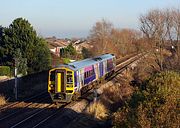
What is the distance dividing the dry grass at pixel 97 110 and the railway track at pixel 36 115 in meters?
0.99

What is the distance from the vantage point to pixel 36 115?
854 inches

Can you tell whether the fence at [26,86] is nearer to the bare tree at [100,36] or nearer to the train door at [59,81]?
the train door at [59,81]

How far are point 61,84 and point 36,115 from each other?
3537mm

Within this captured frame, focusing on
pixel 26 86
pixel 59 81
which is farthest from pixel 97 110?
pixel 26 86

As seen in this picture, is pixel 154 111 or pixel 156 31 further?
pixel 156 31

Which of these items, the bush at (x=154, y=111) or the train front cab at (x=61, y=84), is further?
the train front cab at (x=61, y=84)

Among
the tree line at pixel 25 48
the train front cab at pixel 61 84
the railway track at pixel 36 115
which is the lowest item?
the railway track at pixel 36 115

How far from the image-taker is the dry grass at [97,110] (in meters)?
22.2

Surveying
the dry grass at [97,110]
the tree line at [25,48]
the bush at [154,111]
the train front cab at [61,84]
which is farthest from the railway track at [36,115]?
the tree line at [25,48]

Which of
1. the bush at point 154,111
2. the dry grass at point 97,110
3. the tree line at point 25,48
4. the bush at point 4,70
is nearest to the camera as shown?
the bush at point 154,111

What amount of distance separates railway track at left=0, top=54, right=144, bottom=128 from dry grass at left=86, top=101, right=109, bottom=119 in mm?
994

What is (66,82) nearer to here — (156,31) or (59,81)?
(59,81)

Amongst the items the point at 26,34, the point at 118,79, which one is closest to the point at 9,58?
the point at 26,34

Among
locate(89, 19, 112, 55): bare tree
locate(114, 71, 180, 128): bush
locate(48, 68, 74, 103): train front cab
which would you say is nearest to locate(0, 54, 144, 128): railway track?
locate(48, 68, 74, 103): train front cab
